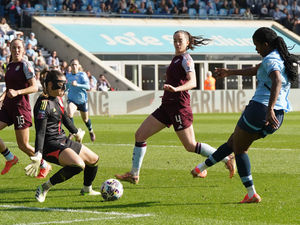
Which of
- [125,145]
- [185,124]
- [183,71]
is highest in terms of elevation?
[183,71]

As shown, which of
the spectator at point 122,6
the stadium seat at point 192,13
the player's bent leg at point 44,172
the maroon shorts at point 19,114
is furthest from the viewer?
the stadium seat at point 192,13

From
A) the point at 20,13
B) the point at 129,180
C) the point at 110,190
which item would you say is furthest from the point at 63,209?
the point at 20,13

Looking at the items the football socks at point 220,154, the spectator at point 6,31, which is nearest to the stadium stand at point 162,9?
the spectator at point 6,31

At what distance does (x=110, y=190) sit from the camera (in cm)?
860

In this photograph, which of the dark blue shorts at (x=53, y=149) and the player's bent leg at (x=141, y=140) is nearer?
the dark blue shorts at (x=53, y=149)

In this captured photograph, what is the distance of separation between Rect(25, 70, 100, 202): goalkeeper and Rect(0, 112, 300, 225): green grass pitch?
0.30m

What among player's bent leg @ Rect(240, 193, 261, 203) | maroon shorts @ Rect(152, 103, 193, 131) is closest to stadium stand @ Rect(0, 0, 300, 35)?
maroon shorts @ Rect(152, 103, 193, 131)

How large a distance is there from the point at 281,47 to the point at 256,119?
81cm

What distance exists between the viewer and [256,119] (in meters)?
7.80

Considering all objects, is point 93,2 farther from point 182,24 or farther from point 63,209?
point 63,209

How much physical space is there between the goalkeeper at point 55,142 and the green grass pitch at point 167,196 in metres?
0.30

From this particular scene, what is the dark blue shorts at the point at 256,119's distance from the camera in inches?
307

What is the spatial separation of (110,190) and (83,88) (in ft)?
33.6

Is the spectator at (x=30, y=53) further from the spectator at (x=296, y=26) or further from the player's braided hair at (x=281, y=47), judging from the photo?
the player's braided hair at (x=281, y=47)
